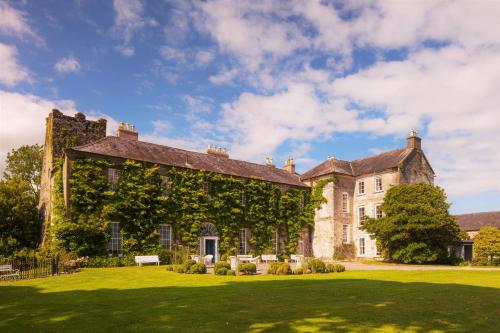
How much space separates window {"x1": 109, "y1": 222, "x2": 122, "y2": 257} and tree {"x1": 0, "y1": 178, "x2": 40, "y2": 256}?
246 inches

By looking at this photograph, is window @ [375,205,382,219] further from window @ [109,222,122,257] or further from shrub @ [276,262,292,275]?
window @ [109,222,122,257]

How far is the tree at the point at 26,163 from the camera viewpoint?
4741 cm

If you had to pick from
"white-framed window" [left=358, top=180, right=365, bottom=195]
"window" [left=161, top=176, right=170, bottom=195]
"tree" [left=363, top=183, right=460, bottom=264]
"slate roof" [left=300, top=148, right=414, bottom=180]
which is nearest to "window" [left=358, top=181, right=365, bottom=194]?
"white-framed window" [left=358, top=180, right=365, bottom=195]

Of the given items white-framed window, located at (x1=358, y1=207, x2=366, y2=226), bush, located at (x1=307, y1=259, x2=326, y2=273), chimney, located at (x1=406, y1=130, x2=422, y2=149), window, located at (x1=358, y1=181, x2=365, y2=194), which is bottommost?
bush, located at (x1=307, y1=259, x2=326, y2=273)

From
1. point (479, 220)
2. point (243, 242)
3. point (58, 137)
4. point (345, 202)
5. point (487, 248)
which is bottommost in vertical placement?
point (487, 248)

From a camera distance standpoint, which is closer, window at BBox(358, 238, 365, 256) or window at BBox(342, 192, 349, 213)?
window at BBox(358, 238, 365, 256)

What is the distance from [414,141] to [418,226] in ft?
38.1

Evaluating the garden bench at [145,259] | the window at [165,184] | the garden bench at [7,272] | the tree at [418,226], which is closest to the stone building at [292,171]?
the window at [165,184]

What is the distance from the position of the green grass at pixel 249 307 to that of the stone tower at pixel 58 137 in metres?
15.7

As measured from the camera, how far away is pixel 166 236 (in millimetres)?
32031

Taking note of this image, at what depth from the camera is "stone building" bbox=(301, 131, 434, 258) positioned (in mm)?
39125

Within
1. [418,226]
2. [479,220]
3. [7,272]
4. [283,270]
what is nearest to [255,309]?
[283,270]

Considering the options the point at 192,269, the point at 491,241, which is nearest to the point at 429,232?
the point at 491,241

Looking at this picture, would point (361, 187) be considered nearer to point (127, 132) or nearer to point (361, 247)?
point (361, 247)
